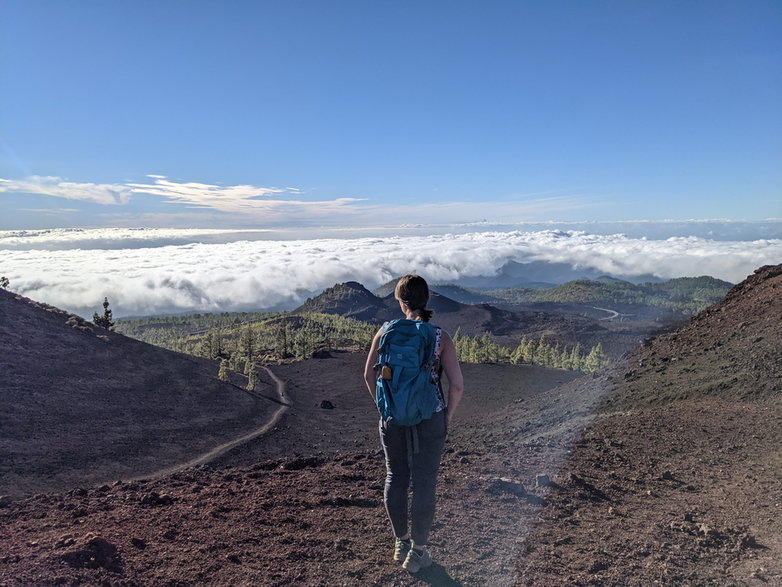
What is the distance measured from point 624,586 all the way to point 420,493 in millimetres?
1683

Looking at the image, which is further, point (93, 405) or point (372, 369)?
point (93, 405)

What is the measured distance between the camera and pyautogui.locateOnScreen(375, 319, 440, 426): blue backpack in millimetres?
3461

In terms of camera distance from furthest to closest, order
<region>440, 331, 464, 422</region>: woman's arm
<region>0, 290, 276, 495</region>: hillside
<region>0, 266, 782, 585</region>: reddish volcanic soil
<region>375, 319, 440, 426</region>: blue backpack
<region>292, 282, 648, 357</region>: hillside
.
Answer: <region>292, 282, 648, 357</region>: hillside
<region>0, 290, 276, 495</region>: hillside
<region>0, 266, 782, 585</region>: reddish volcanic soil
<region>440, 331, 464, 422</region>: woman's arm
<region>375, 319, 440, 426</region>: blue backpack

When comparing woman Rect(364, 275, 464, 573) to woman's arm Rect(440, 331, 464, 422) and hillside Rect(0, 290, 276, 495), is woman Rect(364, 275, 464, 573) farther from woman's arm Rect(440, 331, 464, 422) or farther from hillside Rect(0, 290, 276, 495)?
hillside Rect(0, 290, 276, 495)

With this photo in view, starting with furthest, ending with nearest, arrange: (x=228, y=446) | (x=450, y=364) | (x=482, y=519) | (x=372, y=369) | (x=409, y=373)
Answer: (x=228, y=446) < (x=482, y=519) < (x=372, y=369) < (x=450, y=364) < (x=409, y=373)

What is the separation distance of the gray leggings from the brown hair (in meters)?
0.78

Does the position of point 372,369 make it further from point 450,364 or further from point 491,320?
point 491,320

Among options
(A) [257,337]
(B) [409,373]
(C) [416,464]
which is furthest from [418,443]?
(A) [257,337]

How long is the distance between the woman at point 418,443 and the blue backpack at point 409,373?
70 millimetres

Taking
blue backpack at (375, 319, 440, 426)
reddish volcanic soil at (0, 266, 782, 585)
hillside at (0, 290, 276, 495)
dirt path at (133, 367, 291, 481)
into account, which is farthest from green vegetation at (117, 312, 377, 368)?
blue backpack at (375, 319, 440, 426)

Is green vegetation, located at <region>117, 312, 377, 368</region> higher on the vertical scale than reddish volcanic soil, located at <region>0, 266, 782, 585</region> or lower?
lower

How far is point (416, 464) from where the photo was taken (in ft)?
12.0

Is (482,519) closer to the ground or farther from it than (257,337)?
farther from it

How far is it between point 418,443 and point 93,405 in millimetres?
25321
